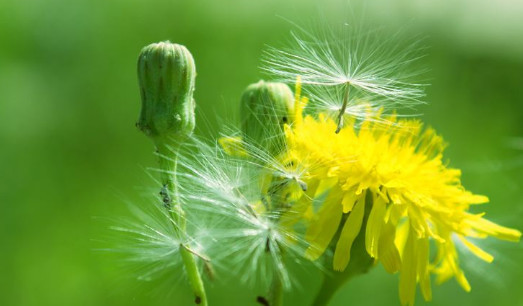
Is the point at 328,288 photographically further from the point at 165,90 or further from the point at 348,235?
the point at 165,90

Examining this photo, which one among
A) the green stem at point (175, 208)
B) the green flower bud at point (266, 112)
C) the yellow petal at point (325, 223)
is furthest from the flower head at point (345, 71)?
the green stem at point (175, 208)

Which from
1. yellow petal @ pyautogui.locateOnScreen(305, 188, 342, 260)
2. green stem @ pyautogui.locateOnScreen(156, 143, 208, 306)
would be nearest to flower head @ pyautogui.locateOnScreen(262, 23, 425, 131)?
yellow petal @ pyautogui.locateOnScreen(305, 188, 342, 260)

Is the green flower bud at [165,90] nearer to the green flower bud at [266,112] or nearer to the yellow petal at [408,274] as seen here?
the green flower bud at [266,112]

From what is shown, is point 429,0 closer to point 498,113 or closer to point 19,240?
point 498,113

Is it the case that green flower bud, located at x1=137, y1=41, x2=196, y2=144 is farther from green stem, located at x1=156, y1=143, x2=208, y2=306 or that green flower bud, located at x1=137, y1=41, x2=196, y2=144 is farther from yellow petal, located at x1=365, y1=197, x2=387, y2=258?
yellow petal, located at x1=365, y1=197, x2=387, y2=258

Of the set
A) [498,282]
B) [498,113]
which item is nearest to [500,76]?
[498,113]

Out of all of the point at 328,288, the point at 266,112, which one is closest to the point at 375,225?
the point at 328,288
